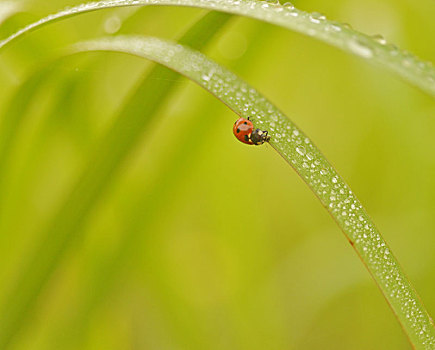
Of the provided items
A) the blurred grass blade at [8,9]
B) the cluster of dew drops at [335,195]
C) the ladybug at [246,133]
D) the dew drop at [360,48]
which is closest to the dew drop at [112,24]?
the blurred grass blade at [8,9]

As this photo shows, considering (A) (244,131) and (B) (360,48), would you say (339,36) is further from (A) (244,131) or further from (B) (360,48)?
(A) (244,131)

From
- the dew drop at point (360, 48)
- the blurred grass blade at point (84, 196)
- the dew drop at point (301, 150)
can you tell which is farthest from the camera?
the blurred grass blade at point (84, 196)

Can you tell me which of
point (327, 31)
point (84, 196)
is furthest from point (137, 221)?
point (327, 31)

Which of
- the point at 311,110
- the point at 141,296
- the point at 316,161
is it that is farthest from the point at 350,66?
the point at 316,161

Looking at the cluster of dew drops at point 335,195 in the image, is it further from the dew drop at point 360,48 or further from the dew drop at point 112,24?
the dew drop at point 112,24

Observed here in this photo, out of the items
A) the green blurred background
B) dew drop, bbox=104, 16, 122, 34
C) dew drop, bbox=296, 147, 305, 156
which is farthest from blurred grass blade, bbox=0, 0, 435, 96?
dew drop, bbox=104, 16, 122, 34
